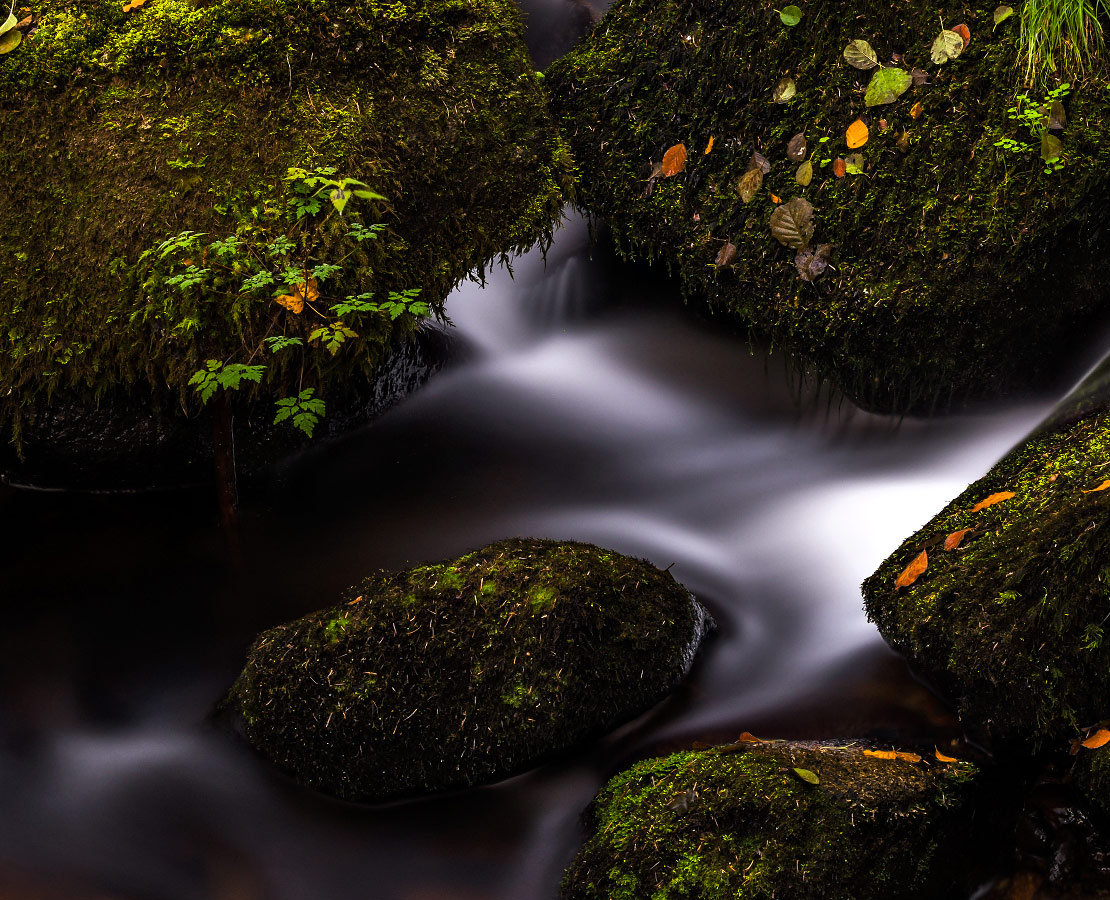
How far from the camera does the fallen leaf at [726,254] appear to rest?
150 inches

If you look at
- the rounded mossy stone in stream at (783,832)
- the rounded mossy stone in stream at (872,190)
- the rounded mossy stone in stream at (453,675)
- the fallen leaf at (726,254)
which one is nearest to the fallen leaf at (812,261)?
the rounded mossy stone in stream at (872,190)

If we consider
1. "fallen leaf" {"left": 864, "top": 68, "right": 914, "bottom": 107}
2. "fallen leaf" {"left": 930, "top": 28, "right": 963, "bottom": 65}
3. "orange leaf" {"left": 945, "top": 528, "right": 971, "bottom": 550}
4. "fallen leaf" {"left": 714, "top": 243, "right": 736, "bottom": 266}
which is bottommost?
"orange leaf" {"left": 945, "top": 528, "right": 971, "bottom": 550}

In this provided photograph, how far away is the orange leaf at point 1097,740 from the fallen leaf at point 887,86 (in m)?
2.52

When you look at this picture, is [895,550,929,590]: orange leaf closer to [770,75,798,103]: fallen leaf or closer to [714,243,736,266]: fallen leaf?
[714,243,736,266]: fallen leaf

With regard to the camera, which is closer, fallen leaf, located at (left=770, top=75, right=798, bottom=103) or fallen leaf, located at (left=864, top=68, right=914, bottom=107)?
fallen leaf, located at (left=864, top=68, right=914, bottom=107)

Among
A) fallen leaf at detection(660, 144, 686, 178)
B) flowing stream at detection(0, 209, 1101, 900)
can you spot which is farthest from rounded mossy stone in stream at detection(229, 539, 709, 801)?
fallen leaf at detection(660, 144, 686, 178)

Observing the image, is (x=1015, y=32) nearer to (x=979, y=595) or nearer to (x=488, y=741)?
(x=979, y=595)

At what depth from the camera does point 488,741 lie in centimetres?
279

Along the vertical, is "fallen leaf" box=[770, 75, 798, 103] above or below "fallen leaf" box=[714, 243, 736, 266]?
above

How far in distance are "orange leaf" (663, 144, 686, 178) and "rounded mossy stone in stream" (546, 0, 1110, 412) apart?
28 mm

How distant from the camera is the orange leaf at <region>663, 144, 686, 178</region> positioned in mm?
4004

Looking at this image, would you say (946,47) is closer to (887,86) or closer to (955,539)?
(887,86)

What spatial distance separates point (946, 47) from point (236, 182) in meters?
2.85

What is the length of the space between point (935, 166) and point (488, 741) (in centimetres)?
277
